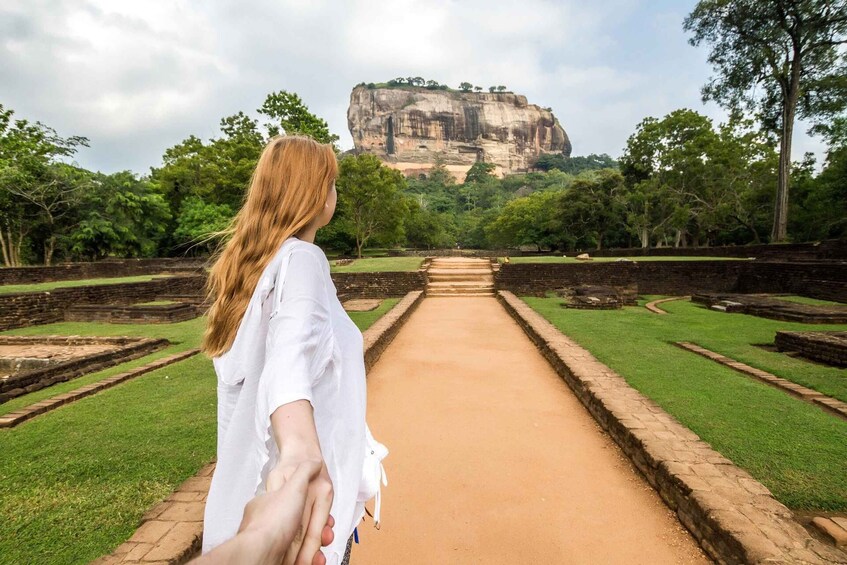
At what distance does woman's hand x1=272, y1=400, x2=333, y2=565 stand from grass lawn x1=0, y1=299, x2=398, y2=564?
1.89 meters

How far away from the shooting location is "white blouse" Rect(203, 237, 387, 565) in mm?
737

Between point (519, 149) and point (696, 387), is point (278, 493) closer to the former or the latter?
point (696, 387)

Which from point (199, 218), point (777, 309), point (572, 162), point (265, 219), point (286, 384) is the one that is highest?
point (572, 162)

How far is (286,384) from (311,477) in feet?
0.56

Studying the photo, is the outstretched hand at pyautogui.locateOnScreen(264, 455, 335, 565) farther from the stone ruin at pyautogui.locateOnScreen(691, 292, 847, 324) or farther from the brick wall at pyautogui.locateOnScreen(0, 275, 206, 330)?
the brick wall at pyautogui.locateOnScreen(0, 275, 206, 330)

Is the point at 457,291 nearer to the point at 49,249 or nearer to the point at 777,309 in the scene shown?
the point at 777,309

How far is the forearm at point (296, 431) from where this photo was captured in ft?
1.99

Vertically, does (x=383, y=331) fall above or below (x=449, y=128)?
below

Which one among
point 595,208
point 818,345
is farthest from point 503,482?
point 595,208

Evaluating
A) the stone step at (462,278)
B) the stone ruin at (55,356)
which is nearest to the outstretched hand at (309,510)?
the stone ruin at (55,356)

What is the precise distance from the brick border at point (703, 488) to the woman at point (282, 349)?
1823 mm

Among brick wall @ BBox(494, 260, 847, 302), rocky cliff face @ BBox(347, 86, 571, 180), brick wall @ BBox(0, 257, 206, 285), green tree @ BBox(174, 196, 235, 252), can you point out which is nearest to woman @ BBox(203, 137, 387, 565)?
brick wall @ BBox(494, 260, 847, 302)

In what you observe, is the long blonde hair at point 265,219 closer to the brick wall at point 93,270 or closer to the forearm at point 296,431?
the forearm at point 296,431

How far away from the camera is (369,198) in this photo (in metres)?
25.9
